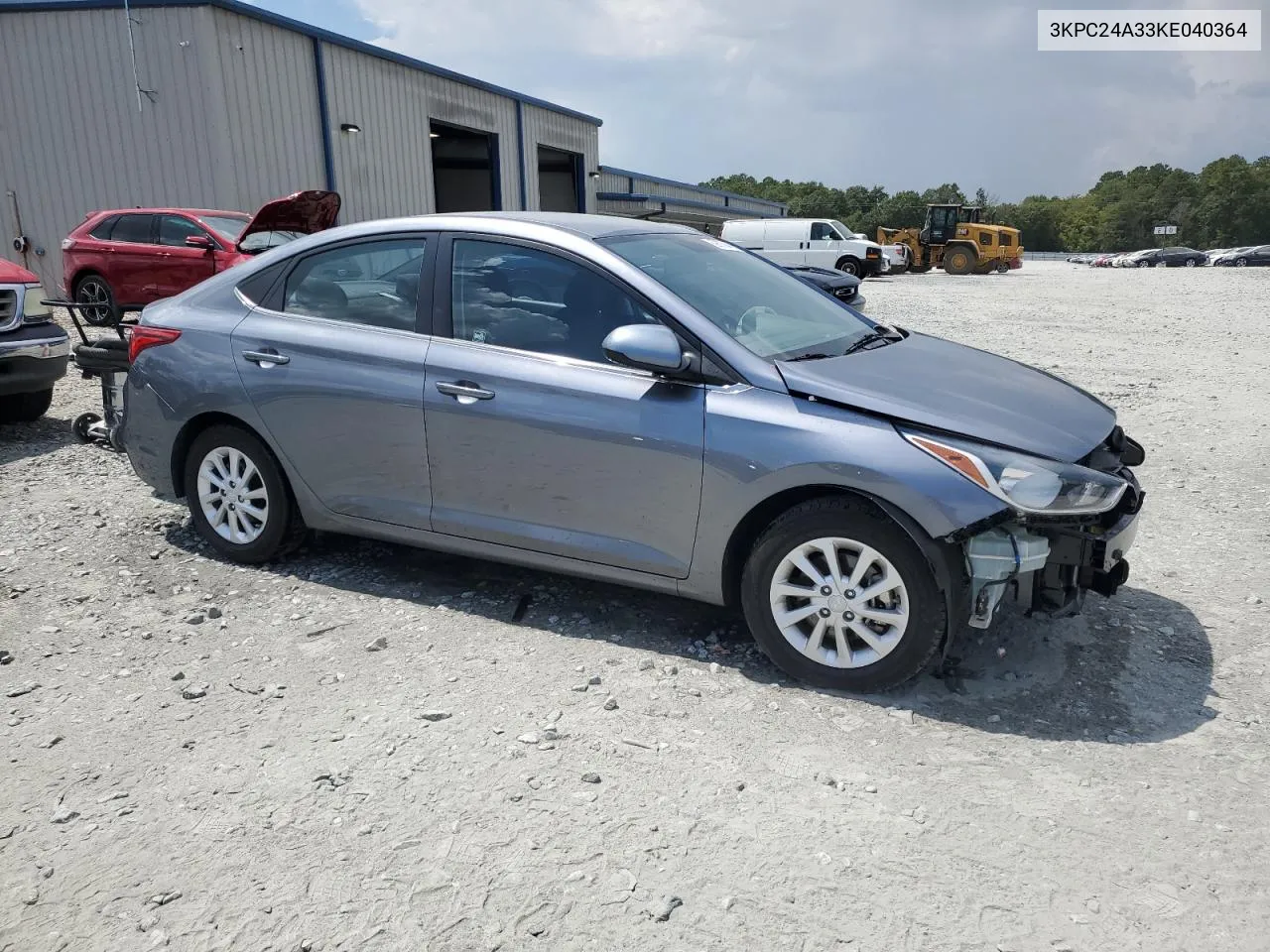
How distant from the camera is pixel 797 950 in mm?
2254

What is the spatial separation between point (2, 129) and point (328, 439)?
16742 millimetres

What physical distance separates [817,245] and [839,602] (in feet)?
94.5

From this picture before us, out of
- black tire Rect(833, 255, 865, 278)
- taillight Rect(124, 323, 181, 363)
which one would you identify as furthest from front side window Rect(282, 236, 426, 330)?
black tire Rect(833, 255, 865, 278)

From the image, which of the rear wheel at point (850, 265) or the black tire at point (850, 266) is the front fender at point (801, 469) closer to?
the black tire at point (850, 266)

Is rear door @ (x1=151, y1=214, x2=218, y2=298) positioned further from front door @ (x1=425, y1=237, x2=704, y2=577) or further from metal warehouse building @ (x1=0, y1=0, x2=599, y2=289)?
front door @ (x1=425, y1=237, x2=704, y2=577)

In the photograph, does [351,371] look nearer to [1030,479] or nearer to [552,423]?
[552,423]

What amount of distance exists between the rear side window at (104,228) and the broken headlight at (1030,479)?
13.1 m

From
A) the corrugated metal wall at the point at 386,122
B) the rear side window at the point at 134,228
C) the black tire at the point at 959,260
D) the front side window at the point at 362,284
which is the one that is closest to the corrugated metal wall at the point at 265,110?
the corrugated metal wall at the point at 386,122

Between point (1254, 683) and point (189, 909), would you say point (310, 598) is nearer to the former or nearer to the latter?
point (189, 909)

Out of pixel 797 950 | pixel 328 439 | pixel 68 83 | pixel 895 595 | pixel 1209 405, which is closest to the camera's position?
pixel 797 950

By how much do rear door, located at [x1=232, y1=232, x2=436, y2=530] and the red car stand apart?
7.85 metres

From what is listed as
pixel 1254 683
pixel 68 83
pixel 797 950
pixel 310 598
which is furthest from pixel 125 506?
pixel 68 83

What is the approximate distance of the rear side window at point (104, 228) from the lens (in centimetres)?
1308

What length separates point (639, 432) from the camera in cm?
361
